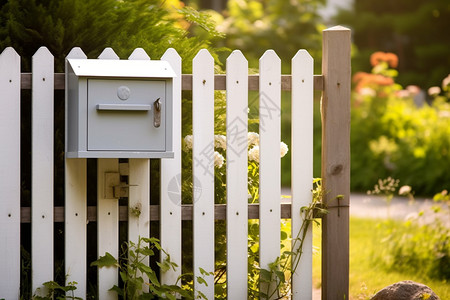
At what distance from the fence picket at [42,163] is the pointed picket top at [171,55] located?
571 mm

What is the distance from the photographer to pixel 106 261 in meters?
3.63

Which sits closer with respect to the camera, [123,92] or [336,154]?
[123,92]

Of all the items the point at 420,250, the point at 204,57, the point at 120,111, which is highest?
the point at 204,57

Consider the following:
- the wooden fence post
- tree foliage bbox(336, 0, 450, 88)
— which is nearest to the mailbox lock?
the wooden fence post

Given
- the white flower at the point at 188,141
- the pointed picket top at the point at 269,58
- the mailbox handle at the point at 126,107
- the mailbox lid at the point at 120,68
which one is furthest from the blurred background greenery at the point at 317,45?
the mailbox handle at the point at 126,107

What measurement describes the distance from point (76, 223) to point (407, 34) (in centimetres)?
1849

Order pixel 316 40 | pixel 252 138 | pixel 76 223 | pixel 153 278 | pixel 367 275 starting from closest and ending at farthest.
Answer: pixel 153 278, pixel 76 223, pixel 252 138, pixel 367 275, pixel 316 40

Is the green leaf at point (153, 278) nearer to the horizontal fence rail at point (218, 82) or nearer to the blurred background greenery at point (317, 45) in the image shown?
the blurred background greenery at point (317, 45)

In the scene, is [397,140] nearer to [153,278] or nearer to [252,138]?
[252,138]

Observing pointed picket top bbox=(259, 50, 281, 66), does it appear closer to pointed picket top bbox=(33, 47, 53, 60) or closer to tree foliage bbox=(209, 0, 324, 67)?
pointed picket top bbox=(33, 47, 53, 60)

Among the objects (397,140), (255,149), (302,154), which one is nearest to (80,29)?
(255,149)

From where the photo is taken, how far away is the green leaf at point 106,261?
3.63 m

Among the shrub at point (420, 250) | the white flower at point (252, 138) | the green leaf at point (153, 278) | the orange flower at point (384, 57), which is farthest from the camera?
the orange flower at point (384, 57)

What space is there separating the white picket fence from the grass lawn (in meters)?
0.63
